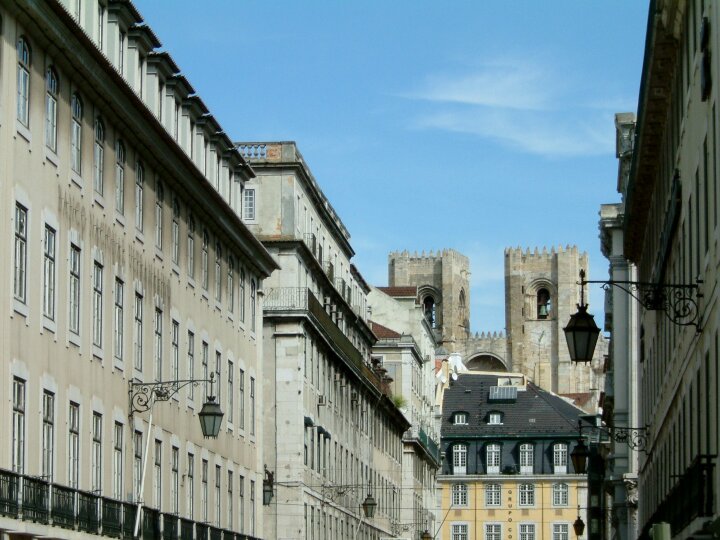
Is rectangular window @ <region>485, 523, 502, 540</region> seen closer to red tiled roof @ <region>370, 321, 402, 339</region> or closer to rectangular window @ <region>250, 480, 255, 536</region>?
red tiled roof @ <region>370, 321, 402, 339</region>

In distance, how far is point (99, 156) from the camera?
37.1 meters

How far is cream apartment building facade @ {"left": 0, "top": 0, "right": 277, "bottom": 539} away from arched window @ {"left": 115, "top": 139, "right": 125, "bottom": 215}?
3.2 inches

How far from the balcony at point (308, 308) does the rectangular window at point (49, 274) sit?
105 feet

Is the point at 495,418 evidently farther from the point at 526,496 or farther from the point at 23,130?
the point at 23,130

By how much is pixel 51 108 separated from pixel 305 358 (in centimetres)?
3371

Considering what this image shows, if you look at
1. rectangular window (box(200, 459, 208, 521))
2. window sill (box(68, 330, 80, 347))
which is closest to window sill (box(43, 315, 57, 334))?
window sill (box(68, 330, 80, 347))

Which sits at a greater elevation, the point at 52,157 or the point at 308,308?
the point at 308,308

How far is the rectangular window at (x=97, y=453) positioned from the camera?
36.2 meters

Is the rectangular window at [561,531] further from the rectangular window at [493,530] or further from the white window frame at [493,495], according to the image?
the white window frame at [493,495]

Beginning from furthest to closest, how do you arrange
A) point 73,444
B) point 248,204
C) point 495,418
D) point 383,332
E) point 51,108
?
point 495,418, point 383,332, point 248,204, point 73,444, point 51,108

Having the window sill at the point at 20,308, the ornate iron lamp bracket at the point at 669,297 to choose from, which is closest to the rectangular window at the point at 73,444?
the window sill at the point at 20,308

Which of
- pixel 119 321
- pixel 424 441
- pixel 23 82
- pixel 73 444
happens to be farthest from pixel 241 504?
pixel 424 441

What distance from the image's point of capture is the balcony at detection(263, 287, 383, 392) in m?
Result: 65.6

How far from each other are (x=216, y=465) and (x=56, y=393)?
52.4 feet
